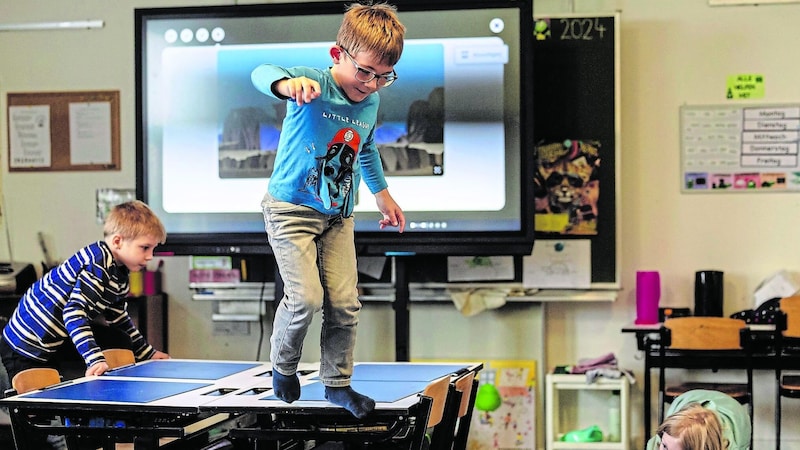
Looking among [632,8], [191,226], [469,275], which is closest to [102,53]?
[191,226]

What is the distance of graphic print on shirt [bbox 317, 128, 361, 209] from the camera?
228 cm

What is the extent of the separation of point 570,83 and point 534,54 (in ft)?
0.74

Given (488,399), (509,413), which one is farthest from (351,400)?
(509,413)

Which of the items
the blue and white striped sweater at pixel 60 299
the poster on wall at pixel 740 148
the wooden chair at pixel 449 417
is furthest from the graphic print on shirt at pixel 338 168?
the poster on wall at pixel 740 148

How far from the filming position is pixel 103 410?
2.38 metres

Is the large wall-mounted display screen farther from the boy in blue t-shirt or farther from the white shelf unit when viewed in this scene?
the boy in blue t-shirt

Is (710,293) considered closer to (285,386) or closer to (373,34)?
(285,386)

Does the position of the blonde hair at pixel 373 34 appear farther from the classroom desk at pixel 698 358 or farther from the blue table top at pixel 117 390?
the classroom desk at pixel 698 358

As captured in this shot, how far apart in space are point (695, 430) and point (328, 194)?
1.12m

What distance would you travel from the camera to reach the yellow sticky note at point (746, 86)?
438cm

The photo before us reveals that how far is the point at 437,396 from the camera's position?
2387 millimetres

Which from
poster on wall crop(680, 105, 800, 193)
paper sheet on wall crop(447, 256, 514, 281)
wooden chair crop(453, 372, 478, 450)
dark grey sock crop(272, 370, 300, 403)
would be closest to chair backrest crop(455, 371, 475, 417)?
wooden chair crop(453, 372, 478, 450)

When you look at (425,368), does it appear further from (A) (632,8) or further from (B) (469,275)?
(A) (632,8)

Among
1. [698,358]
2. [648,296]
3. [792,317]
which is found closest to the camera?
[792,317]
